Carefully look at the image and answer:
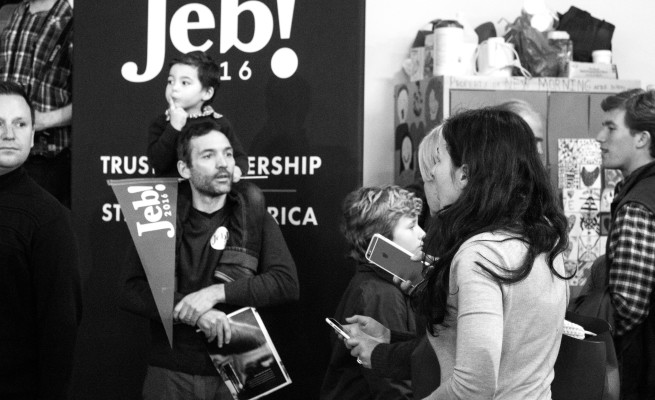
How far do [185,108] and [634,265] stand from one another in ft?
5.56

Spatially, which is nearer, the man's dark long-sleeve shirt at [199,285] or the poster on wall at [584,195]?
the man's dark long-sleeve shirt at [199,285]

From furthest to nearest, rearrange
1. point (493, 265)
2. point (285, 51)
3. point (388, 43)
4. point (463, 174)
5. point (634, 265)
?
point (388, 43) < point (285, 51) < point (634, 265) < point (463, 174) < point (493, 265)

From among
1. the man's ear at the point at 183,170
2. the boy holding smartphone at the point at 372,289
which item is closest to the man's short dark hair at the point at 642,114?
the boy holding smartphone at the point at 372,289

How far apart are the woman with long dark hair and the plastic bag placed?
287cm

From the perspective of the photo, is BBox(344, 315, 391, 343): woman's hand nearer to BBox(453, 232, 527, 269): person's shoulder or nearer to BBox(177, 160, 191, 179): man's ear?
BBox(453, 232, 527, 269): person's shoulder

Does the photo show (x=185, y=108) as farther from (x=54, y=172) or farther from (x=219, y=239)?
(x=54, y=172)

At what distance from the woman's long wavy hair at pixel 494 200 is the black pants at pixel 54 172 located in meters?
2.67

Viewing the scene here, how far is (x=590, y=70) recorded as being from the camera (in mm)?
4746

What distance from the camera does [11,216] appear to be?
2.56 meters

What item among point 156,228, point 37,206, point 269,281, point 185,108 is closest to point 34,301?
point 37,206

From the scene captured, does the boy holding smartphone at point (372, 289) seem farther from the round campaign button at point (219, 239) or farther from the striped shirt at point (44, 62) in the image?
the striped shirt at point (44, 62)

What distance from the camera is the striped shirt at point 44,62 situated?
4187mm

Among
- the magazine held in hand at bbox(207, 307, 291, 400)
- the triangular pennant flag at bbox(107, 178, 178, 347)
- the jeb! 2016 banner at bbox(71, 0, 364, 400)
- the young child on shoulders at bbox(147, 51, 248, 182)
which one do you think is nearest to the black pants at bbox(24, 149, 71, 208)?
the jeb! 2016 banner at bbox(71, 0, 364, 400)

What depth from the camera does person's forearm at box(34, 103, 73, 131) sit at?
162 inches
